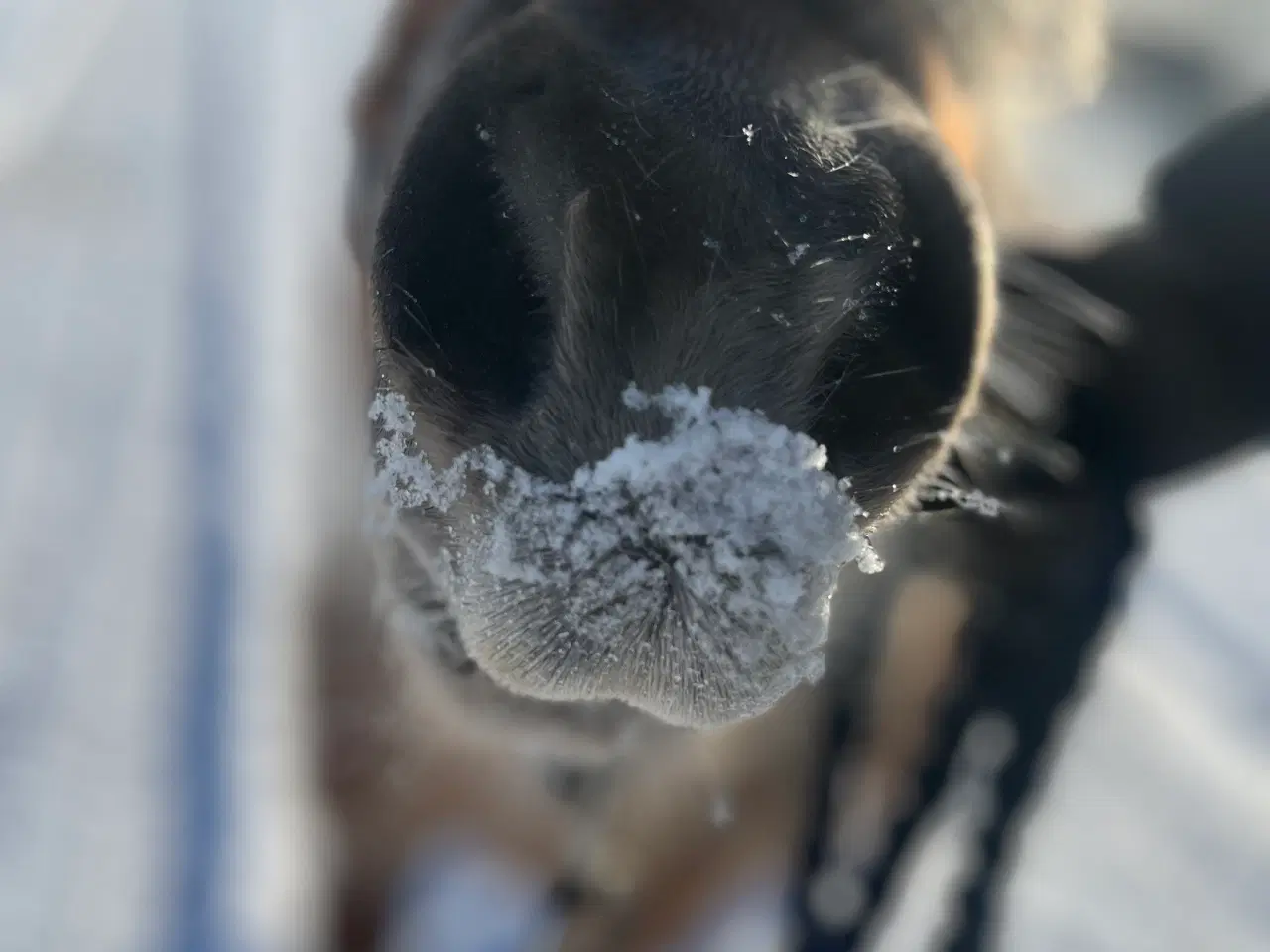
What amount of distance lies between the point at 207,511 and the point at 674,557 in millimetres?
1068

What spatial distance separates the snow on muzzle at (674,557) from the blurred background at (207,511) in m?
0.82

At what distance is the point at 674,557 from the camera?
56cm

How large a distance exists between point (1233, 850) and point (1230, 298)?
763 millimetres

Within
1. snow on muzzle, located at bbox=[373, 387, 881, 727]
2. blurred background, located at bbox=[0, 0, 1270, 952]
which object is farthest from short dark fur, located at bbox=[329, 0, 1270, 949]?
blurred background, located at bbox=[0, 0, 1270, 952]

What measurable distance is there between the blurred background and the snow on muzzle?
0.82 metres

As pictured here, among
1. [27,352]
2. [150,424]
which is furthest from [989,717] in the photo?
[27,352]

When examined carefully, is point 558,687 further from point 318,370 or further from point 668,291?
point 318,370

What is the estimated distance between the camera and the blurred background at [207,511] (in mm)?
1260

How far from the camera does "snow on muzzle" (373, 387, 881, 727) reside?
559 millimetres

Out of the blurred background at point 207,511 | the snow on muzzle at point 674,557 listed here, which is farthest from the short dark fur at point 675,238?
the blurred background at point 207,511

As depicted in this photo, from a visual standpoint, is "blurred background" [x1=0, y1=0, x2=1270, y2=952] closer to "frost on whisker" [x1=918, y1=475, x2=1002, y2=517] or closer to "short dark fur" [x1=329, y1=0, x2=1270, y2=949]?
"frost on whisker" [x1=918, y1=475, x2=1002, y2=517]

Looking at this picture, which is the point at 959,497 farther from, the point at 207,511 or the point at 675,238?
the point at 207,511

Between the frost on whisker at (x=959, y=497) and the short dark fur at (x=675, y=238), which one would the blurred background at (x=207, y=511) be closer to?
the frost on whisker at (x=959, y=497)

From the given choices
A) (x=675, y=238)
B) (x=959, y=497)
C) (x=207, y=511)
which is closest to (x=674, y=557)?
(x=675, y=238)
